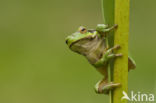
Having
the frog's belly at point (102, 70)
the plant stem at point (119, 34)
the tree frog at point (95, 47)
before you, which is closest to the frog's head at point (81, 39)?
the tree frog at point (95, 47)

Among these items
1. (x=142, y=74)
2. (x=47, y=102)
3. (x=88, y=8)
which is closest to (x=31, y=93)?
(x=47, y=102)

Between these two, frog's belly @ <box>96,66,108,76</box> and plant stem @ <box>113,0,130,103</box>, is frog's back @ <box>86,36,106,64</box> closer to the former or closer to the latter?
frog's belly @ <box>96,66,108,76</box>

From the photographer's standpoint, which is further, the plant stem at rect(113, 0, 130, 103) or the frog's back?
the frog's back

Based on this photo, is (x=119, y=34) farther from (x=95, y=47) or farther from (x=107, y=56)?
(x=95, y=47)

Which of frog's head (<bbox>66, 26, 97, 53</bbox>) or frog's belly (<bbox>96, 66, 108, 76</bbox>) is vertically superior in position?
frog's head (<bbox>66, 26, 97, 53</bbox>)

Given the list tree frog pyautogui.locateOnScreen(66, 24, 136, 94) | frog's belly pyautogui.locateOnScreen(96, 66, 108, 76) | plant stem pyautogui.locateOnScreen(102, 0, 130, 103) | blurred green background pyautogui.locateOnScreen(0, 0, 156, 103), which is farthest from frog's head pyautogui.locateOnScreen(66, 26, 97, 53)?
blurred green background pyautogui.locateOnScreen(0, 0, 156, 103)

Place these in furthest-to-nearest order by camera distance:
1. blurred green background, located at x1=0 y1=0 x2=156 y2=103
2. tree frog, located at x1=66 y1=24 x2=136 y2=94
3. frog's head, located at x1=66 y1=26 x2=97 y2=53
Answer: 1. blurred green background, located at x1=0 y1=0 x2=156 y2=103
2. frog's head, located at x1=66 y1=26 x2=97 y2=53
3. tree frog, located at x1=66 y1=24 x2=136 y2=94

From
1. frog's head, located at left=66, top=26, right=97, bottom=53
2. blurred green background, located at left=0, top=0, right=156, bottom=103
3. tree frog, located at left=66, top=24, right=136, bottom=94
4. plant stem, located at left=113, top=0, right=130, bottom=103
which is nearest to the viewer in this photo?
plant stem, located at left=113, top=0, right=130, bottom=103
